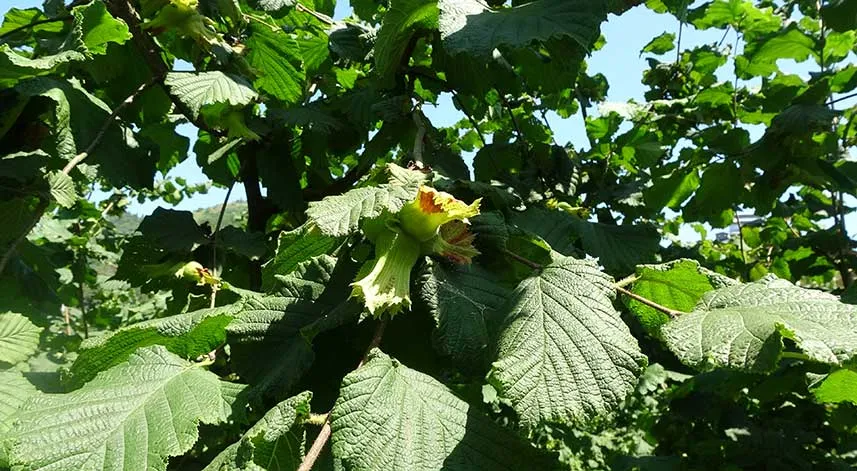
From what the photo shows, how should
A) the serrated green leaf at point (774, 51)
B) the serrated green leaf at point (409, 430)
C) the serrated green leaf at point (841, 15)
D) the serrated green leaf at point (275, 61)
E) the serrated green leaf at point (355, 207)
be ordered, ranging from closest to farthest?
the serrated green leaf at point (409, 430) < the serrated green leaf at point (355, 207) < the serrated green leaf at point (841, 15) < the serrated green leaf at point (275, 61) < the serrated green leaf at point (774, 51)

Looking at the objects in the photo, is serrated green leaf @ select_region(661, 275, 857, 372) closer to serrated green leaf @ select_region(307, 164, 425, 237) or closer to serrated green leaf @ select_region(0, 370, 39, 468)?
serrated green leaf @ select_region(307, 164, 425, 237)

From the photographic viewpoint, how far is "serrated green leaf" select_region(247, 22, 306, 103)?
1867mm

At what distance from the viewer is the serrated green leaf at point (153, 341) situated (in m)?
0.94

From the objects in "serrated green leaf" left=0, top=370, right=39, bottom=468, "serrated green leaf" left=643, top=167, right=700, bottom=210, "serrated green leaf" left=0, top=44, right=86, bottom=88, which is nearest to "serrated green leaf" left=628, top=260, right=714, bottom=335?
"serrated green leaf" left=0, top=370, right=39, bottom=468

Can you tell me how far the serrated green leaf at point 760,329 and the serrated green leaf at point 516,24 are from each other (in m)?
0.47

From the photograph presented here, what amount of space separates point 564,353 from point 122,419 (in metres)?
0.53

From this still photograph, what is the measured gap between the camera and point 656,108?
254 centimetres

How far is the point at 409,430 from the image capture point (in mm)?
702

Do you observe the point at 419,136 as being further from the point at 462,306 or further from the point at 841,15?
the point at 841,15

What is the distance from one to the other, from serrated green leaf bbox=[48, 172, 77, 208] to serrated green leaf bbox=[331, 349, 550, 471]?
0.87 meters

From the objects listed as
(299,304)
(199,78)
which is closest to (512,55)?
(199,78)

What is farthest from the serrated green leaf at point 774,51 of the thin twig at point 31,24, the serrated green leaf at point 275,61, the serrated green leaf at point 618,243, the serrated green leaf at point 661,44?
the thin twig at point 31,24

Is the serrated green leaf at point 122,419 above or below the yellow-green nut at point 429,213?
below

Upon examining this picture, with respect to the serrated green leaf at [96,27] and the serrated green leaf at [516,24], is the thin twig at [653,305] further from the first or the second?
the serrated green leaf at [96,27]
